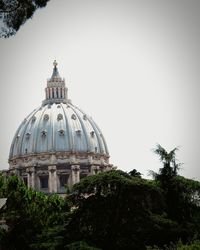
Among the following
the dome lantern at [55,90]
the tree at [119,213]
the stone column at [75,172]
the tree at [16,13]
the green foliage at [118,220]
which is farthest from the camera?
the dome lantern at [55,90]

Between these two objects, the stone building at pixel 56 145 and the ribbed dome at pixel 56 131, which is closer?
the stone building at pixel 56 145

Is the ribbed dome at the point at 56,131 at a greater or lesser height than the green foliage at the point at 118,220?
greater

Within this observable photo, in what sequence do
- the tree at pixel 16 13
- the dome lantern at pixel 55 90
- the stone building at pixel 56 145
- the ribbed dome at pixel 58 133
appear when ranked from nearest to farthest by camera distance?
the tree at pixel 16 13 → the stone building at pixel 56 145 → the ribbed dome at pixel 58 133 → the dome lantern at pixel 55 90

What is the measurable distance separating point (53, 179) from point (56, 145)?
A: 34.1ft

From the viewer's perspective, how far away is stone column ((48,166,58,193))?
10369 centimetres

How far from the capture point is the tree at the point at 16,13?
64.5 feet

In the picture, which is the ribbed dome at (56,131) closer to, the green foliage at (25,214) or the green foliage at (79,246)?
the green foliage at (25,214)

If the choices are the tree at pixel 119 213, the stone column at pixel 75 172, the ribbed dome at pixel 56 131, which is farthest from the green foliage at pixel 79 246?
the ribbed dome at pixel 56 131

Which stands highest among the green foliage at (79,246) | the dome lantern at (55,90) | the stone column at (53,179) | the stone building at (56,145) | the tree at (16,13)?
the dome lantern at (55,90)

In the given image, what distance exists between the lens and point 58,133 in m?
115

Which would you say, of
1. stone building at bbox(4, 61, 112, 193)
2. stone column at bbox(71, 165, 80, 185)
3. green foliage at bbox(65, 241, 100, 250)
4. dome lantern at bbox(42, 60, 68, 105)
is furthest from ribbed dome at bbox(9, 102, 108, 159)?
green foliage at bbox(65, 241, 100, 250)

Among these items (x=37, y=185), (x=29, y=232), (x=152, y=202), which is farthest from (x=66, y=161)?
(x=152, y=202)

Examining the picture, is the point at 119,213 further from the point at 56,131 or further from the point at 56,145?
the point at 56,131

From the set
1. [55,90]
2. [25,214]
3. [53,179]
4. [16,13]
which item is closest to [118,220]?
[16,13]
